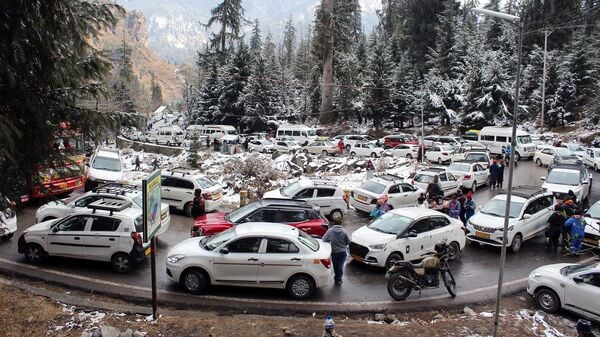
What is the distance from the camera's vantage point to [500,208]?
15.9 meters

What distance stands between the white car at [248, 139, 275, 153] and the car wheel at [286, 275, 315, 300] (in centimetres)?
2989

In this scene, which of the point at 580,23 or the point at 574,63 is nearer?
the point at 574,63

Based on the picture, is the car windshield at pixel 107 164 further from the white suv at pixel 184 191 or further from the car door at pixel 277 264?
the car door at pixel 277 264

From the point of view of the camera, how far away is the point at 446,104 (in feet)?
174

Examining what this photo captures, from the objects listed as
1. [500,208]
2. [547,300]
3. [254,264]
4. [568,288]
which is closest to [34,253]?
[254,264]

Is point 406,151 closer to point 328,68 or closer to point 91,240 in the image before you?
point 328,68

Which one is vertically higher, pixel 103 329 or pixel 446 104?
pixel 446 104

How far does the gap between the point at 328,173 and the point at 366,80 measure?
2432 cm

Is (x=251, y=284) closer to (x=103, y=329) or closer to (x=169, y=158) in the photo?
(x=103, y=329)

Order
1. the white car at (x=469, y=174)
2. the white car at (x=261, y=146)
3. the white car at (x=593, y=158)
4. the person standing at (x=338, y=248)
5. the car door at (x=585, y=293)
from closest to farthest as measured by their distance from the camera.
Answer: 1. the car door at (x=585, y=293)
2. the person standing at (x=338, y=248)
3. the white car at (x=469, y=174)
4. the white car at (x=593, y=158)
5. the white car at (x=261, y=146)

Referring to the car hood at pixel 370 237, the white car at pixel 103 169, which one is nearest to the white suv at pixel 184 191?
the white car at pixel 103 169

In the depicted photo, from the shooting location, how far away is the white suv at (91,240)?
11984mm

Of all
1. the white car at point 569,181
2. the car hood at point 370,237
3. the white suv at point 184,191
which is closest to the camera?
the car hood at point 370,237

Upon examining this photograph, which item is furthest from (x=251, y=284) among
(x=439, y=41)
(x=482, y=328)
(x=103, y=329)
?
(x=439, y=41)
